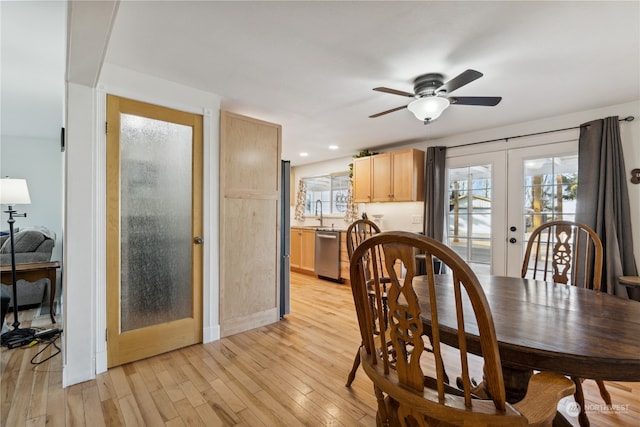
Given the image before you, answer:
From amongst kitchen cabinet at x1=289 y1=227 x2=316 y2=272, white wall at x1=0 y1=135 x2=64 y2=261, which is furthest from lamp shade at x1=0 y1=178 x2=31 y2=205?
kitchen cabinet at x1=289 y1=227 x2=316 y2=272

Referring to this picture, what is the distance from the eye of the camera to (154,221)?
8.11 feet

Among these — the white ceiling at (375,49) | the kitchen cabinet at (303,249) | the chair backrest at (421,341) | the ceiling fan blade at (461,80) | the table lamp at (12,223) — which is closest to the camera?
the chair backrest at (421,341)

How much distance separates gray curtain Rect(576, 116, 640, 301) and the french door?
0.77 ft

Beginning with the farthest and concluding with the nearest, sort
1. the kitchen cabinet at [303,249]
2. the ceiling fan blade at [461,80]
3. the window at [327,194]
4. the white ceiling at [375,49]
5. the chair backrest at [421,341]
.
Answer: the window at [327,194], the kitchen cabinet at [303,249], the ceiling fan blade at [461,80], the white ceiling at [375,49], the chair backrest at [421,341]

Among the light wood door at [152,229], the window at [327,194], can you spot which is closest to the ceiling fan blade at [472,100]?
the light wood door at [152,229]

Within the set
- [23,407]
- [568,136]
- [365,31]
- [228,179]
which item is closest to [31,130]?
[228,179]

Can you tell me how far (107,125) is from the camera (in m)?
2.21

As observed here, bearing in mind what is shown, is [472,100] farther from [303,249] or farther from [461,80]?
[303,249]

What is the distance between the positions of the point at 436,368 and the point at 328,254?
4458mm

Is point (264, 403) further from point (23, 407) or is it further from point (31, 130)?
point (31, 130)

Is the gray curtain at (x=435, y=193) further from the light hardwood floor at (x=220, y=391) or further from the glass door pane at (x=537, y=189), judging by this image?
the light hardwood floor at (x=220, y=391)

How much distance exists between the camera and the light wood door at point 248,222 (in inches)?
112

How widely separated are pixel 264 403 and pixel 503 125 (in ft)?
13.1

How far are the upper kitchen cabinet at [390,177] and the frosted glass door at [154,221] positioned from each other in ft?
9.71
